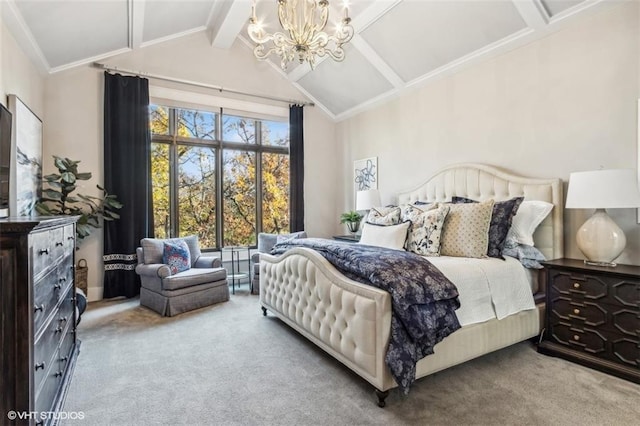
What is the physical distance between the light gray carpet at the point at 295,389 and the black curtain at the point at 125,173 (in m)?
1.43

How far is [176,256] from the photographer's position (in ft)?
13.2

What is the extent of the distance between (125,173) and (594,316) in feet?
16.9

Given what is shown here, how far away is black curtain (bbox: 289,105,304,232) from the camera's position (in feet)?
18.6

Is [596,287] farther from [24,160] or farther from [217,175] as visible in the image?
[24,160]

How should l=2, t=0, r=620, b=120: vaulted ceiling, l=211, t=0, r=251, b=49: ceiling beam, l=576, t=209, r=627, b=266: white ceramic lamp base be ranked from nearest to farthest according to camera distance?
l=576, t=209, r=627, b=266: white ceramic lamp base → l=2, t=0, r=620, b=120: vaulted ceiling → l=211, t=0, r=251, b=49: ceiling beam

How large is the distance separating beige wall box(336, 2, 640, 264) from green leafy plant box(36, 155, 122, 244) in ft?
13.2

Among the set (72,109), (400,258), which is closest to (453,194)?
(400,258)

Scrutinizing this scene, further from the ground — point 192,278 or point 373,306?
point 373,306

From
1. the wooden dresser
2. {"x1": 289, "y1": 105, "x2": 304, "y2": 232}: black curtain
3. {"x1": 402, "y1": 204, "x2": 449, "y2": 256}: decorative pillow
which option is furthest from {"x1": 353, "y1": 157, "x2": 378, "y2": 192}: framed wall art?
the wooden dresser

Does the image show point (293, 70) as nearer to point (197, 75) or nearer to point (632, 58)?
point (197, 75)

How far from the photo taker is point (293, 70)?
17.8 ft

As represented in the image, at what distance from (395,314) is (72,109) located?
4665 millimetres

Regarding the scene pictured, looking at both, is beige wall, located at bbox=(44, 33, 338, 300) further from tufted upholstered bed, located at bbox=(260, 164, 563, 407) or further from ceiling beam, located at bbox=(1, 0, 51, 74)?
tufted upholstered bed, located at bbox=(260, 164, 563, 407)

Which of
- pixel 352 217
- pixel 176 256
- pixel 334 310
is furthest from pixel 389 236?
pixel 176 256
